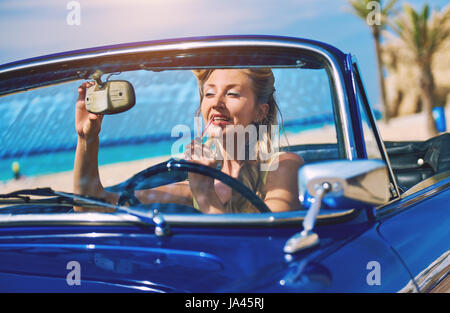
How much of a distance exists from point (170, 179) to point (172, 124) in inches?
9.0

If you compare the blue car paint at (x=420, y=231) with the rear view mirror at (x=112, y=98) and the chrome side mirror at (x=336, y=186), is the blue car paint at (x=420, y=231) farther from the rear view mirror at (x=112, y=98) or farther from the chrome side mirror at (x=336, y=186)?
the rear view mirror at (x=112, y=98)

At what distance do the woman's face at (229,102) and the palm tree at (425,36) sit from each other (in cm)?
2875

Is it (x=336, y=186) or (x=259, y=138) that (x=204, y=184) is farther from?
(x=336, y=186)

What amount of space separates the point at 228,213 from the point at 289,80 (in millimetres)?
625

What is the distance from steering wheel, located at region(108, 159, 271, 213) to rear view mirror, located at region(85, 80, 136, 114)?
0.87 feet

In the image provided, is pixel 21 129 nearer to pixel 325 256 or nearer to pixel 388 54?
pixel 325 256

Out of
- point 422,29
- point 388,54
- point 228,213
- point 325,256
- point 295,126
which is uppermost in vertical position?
point 388,54

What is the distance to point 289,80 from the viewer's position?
221 centimetres

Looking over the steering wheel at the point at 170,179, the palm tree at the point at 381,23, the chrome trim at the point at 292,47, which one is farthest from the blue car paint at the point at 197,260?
the palm tree at the point at 381,23

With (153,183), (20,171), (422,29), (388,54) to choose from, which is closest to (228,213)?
(153,183)
